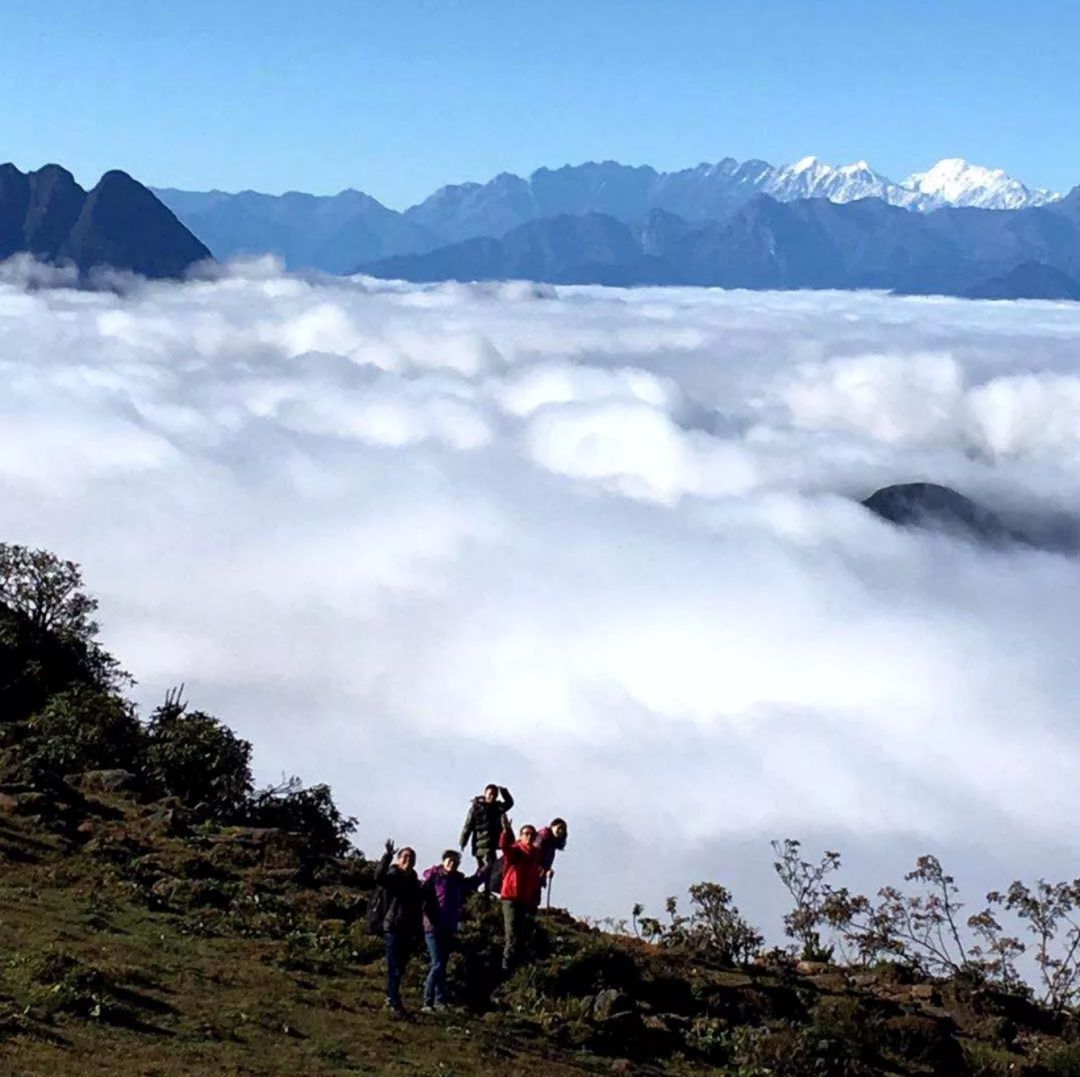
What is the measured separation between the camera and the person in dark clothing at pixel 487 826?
21.1m

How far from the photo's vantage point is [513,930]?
18906mm

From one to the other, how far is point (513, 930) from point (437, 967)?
2.39 meters

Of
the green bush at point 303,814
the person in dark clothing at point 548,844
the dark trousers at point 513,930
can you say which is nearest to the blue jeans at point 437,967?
the dark trousers at point 513,930

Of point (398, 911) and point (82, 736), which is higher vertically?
point (82, 736)

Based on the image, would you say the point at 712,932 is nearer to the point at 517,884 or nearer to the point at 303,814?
the point at 517,884

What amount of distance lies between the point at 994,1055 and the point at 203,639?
613 ft

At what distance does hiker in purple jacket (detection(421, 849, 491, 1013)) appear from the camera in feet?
54.1

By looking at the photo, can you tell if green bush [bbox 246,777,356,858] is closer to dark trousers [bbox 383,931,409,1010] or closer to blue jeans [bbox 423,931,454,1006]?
blue jeans [bbox 423,931,454,1006]

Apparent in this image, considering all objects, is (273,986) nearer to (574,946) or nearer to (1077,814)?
(574,946)

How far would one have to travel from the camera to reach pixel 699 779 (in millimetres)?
191000

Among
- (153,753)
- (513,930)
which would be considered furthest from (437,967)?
(153,753)

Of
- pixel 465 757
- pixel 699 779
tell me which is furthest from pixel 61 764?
pixel 699 779

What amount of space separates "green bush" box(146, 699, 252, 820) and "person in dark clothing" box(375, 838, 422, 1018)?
17.5 metres

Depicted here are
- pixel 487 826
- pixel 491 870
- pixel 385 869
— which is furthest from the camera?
pixel 487 826
